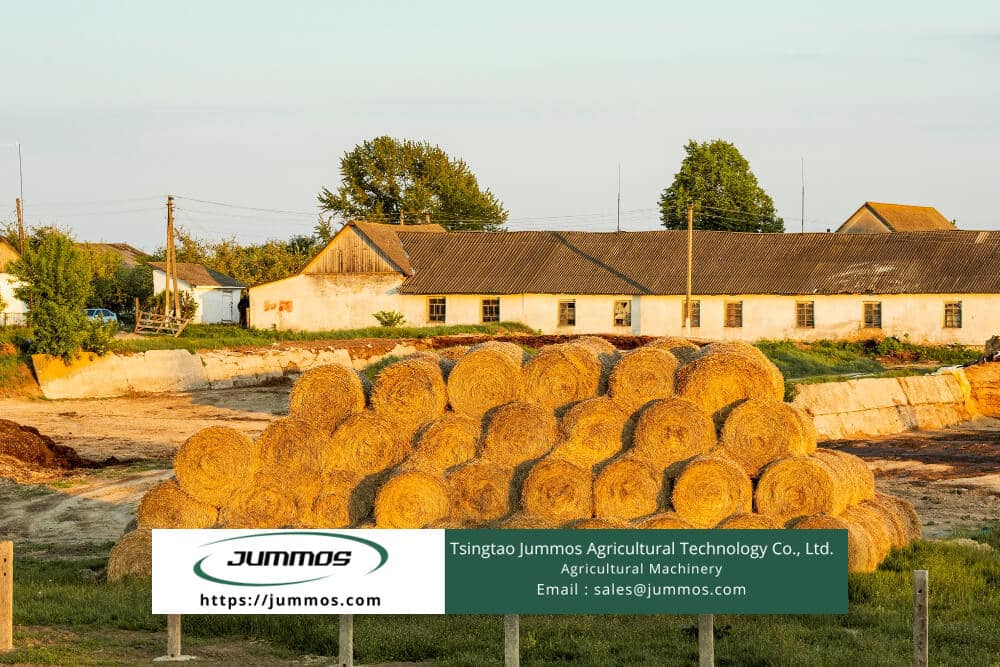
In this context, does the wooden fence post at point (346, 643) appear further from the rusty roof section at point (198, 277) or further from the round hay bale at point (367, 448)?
the rusty roof section at point (198, 277)

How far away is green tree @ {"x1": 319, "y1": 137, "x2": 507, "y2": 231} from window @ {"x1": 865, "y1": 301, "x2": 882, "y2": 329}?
49321 mm

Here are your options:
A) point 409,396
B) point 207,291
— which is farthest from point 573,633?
point 207,291

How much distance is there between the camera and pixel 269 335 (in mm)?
49219

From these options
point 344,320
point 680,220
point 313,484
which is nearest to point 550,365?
point 313,484

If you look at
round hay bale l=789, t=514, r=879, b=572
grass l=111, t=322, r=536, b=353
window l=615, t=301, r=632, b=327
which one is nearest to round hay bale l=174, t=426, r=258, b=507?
round hay bale l=789, t=514, r=879, b=572

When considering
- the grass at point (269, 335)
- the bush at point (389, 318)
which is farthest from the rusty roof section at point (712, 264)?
the grass at point (269, 335)

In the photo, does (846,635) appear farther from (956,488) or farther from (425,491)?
(956,488)

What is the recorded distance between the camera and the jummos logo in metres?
9.45

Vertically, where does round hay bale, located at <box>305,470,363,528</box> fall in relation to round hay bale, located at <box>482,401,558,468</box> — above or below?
below

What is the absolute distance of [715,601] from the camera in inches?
362

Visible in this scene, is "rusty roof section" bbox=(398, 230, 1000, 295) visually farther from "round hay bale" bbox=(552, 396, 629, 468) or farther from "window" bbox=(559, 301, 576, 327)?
"round hay bale" bbox=(552, 396, 629, 468)

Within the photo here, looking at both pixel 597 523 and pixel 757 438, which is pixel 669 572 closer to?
pixel 597 523

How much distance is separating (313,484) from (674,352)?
5.00 m

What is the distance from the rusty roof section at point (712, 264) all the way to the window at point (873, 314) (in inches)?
23.7
